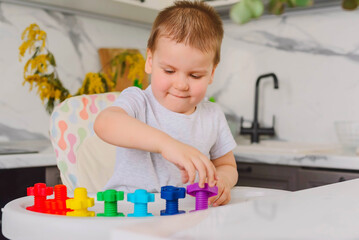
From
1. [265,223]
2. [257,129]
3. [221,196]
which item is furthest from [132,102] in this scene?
[257,129]

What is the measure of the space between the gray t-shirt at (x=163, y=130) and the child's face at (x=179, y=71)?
7cm

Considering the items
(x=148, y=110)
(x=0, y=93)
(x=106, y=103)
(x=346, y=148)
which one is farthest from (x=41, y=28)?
(x=346, y=148)

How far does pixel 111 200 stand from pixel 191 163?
125 millimetres

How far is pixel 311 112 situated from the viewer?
2.51 meters

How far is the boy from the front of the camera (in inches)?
40.0

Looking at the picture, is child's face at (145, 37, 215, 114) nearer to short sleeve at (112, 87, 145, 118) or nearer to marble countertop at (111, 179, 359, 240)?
short sleeve at (112, 87, 145, 118)

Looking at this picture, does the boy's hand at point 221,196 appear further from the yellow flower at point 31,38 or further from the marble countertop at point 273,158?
the yellow flower at point 31,38

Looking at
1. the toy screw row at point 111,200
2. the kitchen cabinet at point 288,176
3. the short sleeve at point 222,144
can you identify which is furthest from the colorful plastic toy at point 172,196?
the kitchen cabinet at point 288,176

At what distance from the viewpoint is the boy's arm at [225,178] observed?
89cm

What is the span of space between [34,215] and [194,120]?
66 centimetres

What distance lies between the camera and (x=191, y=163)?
67cm

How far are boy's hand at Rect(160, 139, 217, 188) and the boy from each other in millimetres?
186

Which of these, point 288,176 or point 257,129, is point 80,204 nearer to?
point 288,176

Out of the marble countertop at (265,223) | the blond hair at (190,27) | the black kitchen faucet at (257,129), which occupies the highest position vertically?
the blond hair at (190,27)
